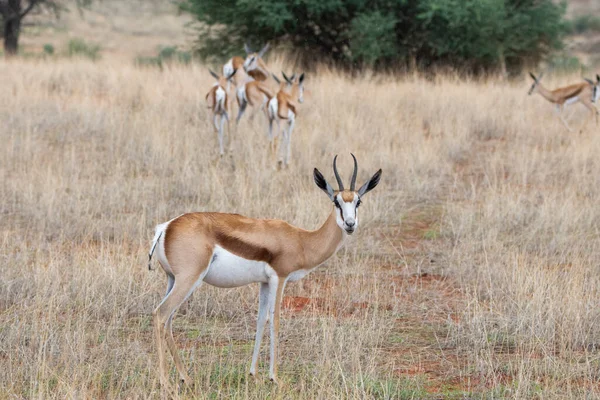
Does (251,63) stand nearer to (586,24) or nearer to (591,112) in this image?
(591,112)

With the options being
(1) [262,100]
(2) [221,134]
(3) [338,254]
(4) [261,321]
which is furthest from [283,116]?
(4) [261,321]

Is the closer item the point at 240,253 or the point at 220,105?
the point at 240,253

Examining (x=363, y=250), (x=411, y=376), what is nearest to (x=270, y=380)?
(x=411, y=376)

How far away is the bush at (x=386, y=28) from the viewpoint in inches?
632

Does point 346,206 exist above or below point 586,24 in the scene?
below

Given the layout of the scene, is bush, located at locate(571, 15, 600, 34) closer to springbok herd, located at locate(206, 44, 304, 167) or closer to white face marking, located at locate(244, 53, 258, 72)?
white face marking, located at locate(244, 53, 258, 72)

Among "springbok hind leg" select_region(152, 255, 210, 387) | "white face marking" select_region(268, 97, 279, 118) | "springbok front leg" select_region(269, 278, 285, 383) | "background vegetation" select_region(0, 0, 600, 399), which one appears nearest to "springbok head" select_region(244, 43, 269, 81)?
"background vegetation" select_region(0, 0, 600, 399)

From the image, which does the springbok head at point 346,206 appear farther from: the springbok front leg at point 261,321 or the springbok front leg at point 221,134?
the springbok front leg at point 221,134

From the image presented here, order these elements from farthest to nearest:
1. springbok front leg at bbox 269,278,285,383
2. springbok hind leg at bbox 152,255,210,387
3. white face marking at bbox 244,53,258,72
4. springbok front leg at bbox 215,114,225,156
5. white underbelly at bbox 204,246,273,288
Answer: white face marking at bbox 244,53,258,72 < springbok front leg at bbox 215,114,225,156 < springbok front leg at bbox 269,278,285,383 < white underbelly at bbox 204,246,273,288 < springbok hind leg at bbox 152,255,210,387

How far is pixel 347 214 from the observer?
3.91 meters

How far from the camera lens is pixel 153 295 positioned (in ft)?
16.6

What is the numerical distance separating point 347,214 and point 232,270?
1.93 ft

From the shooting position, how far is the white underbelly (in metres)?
3.80

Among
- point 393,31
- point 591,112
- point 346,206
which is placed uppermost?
point 393,31
